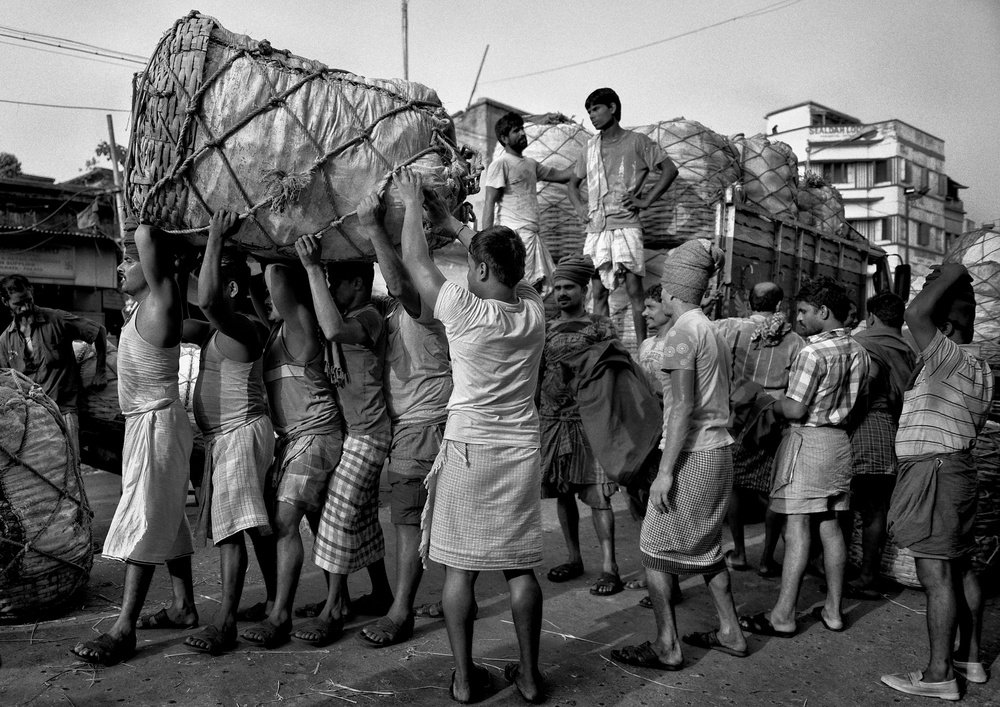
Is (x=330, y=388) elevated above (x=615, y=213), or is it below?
below

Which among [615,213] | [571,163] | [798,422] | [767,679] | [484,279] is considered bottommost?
[767,679]

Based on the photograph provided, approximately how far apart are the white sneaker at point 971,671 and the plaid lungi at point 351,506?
2.70 m

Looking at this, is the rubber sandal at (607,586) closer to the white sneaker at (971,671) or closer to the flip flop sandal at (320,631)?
the flip flop sandal at (320,631)

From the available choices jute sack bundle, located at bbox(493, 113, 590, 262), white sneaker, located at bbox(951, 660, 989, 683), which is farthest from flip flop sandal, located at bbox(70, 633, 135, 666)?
jute sack bundle, located at bbox(493, 113, 590, 262)

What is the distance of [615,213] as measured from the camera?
21.3 feet

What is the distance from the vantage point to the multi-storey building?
4350 cm

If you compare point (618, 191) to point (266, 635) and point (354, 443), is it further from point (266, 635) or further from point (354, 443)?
point (266, 635)

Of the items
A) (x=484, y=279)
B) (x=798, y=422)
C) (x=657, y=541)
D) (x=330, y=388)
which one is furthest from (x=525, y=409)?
(x=798, y=422)

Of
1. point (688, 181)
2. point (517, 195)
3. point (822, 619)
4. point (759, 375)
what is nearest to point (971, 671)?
point (822, 619)

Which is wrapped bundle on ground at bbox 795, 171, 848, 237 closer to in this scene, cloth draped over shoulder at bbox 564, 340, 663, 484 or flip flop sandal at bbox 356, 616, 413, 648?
cloth draped over shoulder at bbox 564, 340, 663, 484

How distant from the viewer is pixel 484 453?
295 cm

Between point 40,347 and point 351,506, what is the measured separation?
12.6 ft

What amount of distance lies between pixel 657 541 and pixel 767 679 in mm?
740

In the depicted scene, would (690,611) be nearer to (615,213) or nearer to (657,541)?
(657,541)
